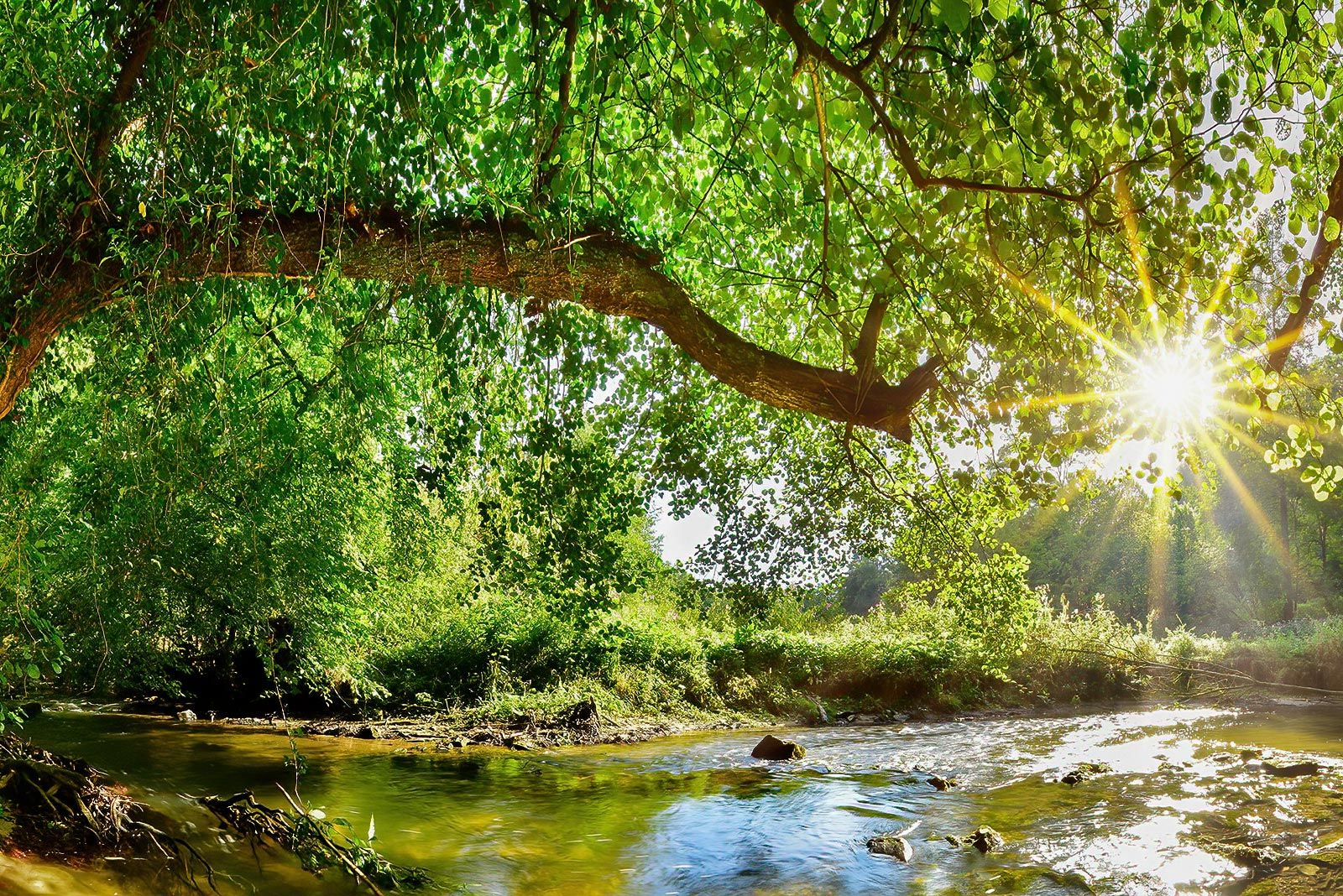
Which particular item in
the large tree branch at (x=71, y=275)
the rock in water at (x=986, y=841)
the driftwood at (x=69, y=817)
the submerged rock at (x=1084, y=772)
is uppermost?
the large tree branch at (x=71, y=275)

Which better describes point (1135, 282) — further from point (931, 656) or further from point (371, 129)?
point (931, 656)

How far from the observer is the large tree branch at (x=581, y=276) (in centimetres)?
626

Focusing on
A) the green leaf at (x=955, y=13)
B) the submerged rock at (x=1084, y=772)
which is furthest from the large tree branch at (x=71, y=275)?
the submerged rock at (x=1084, y=772)

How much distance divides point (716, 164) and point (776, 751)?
35.1ft

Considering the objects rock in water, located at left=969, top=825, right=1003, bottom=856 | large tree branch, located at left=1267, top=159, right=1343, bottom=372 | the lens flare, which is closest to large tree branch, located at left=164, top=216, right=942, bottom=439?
the lens flare

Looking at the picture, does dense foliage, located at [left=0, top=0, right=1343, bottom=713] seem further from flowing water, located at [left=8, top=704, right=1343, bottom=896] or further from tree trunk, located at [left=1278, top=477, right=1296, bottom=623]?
tree trunk, located at [left=1278, top=477, right=1296, bottom=623]

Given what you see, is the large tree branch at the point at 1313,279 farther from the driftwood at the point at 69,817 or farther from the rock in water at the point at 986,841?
the driftwood at the point at 69,817

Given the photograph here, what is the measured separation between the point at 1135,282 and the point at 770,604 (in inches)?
284

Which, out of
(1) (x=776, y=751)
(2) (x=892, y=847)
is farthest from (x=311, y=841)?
(1) (x=776, y=751)

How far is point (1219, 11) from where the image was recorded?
3346 mm

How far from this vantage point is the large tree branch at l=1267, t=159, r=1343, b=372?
433 cm

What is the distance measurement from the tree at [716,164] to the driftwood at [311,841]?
3.74 metres

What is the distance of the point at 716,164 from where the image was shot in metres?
7.62

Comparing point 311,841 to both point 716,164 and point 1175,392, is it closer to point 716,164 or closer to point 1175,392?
point 716,164
